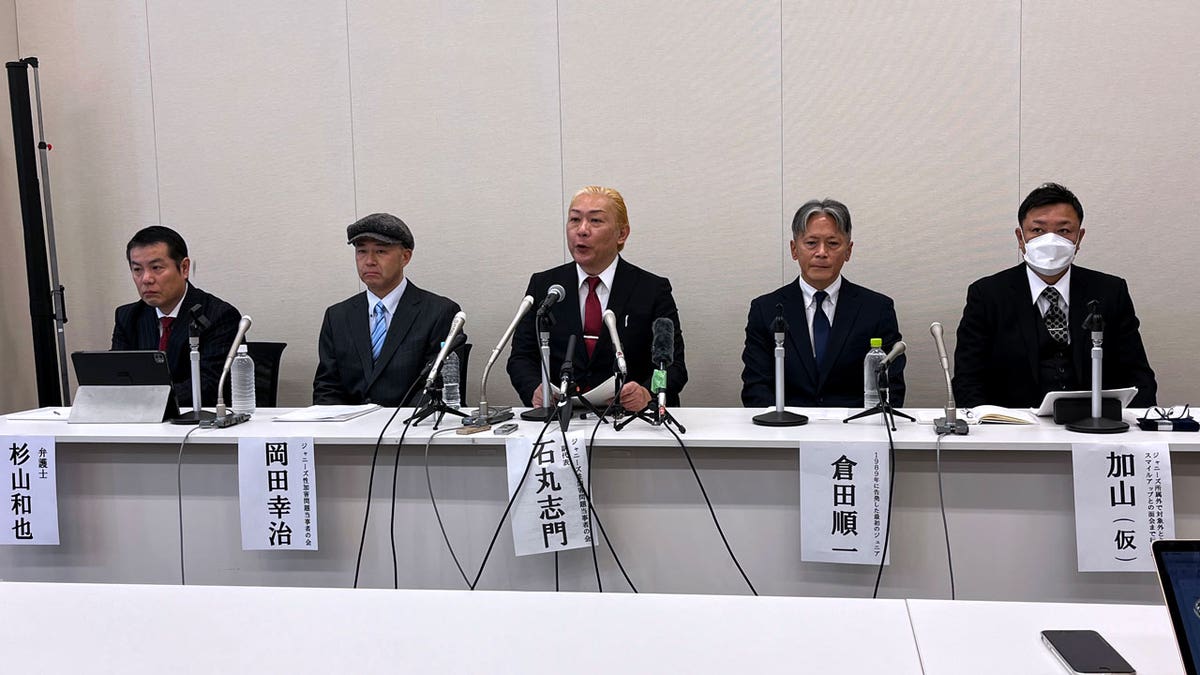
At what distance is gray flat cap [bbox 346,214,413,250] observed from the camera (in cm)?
313

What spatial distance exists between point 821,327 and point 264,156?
2.77m

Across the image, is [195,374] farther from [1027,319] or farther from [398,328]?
[1027,319]

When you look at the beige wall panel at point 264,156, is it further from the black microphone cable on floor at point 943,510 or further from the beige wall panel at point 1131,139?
the beige wall panel at point 1131,139

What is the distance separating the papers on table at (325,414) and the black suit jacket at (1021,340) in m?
2.03

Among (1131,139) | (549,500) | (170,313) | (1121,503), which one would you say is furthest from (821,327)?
(170,313)

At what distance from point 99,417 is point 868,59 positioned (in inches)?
128

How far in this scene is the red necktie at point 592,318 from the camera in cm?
312

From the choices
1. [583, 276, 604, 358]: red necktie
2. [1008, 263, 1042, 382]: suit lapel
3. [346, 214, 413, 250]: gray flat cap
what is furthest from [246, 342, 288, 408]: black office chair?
[1008, 263, 1042, 382]: suit lapel

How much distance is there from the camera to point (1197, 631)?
82 centimetres

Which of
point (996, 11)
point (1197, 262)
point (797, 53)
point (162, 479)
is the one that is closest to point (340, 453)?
point (162, 479)

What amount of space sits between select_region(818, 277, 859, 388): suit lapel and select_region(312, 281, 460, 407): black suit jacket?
138 centimetres

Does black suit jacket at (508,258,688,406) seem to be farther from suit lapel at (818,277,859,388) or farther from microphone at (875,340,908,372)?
microphone at (875,340,908,372)

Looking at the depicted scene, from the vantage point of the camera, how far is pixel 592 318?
3150mm

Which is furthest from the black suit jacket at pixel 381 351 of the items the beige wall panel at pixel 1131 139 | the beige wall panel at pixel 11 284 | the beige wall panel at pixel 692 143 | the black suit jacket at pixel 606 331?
the beige wall panel at pixel 1131 139
